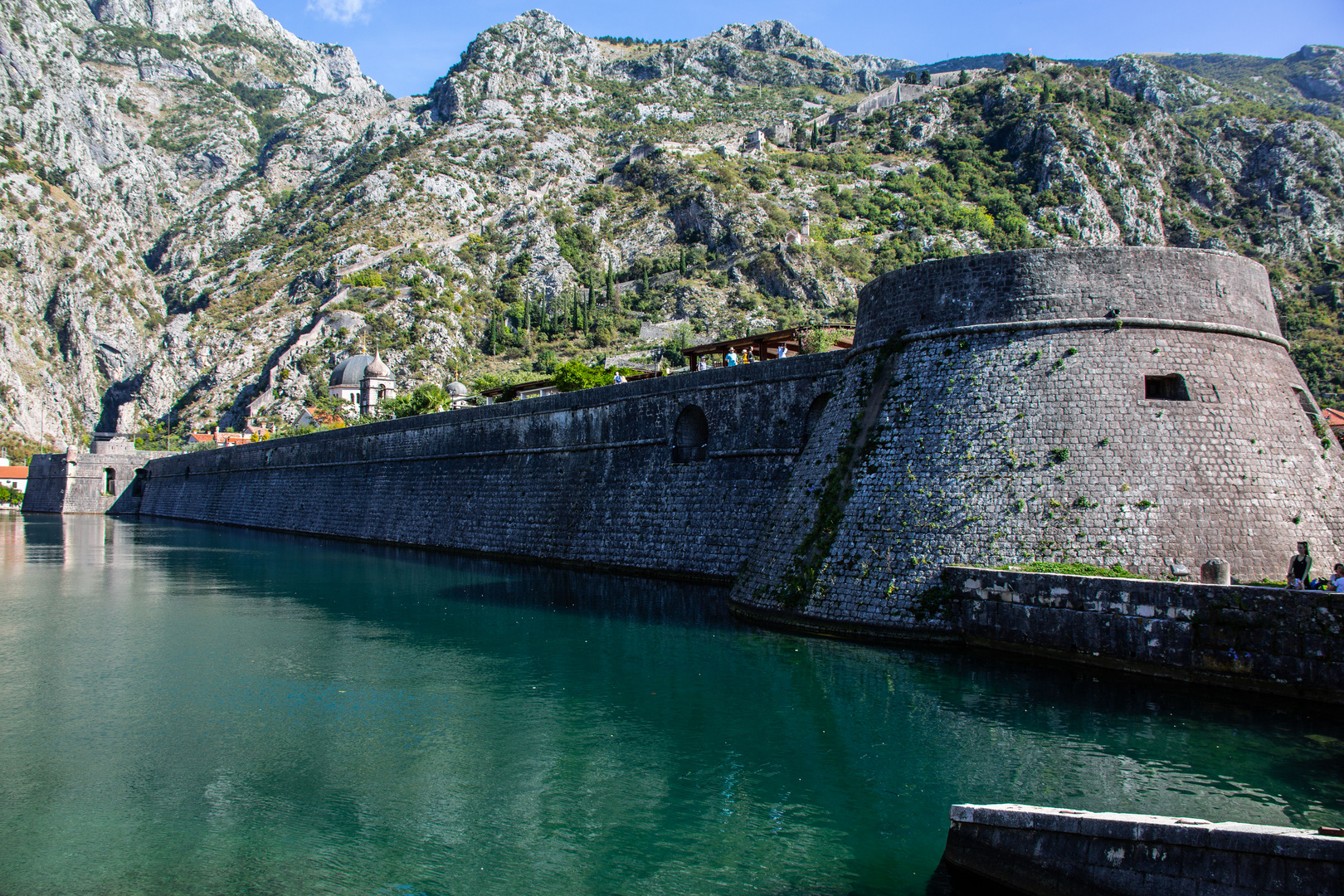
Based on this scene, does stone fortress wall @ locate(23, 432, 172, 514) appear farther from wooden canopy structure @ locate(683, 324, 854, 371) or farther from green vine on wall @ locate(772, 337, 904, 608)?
green vine on wall @ locate(772, 337, 904, 608)

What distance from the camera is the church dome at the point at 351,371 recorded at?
3447 inches

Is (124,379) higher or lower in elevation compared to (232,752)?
higher

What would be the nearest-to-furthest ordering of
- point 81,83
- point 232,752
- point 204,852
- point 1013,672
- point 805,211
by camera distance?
point 204,852
point 232,752
point 1013,672
point 805,211
point 81,83

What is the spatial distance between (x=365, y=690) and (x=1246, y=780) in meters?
11.3

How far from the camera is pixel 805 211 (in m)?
Result: 97.4

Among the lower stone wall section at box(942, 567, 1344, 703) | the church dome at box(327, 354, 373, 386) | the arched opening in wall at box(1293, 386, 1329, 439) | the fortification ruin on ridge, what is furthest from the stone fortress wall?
the arched opening in wall at box(1293, 386, 1329, 439)

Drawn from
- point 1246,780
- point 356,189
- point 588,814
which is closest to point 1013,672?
point 1246,780

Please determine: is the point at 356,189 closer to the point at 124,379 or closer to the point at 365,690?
the point at 124,379

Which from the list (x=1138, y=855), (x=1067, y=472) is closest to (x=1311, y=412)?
(x=1067, y=472)

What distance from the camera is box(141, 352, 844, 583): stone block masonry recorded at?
21031 millimetres

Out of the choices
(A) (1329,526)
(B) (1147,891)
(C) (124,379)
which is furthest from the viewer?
(C) (124,379)

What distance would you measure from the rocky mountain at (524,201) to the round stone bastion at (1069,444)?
164 feet

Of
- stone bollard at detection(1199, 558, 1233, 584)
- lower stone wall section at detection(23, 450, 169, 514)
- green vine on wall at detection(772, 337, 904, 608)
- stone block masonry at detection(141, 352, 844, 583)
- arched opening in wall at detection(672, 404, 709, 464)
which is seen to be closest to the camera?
stone bollard at detection(1199, 558, 1233, 584)

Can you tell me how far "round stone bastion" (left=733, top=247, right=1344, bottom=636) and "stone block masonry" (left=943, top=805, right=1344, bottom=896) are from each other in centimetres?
706
